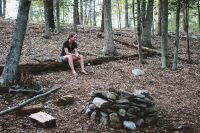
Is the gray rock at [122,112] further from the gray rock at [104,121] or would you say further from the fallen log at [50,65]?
the fallen log at [50,65]

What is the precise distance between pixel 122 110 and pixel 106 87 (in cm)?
286

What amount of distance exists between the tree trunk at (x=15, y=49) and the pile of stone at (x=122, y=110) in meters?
2.60

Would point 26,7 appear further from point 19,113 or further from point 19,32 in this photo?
point 19,113

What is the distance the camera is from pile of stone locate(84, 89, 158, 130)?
6.94 meters

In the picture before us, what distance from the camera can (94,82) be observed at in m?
10.2

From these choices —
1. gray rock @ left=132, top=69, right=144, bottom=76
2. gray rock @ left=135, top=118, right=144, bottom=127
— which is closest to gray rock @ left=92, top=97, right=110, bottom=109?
gray rock @ left=135, top=118, right=144, bottom=127

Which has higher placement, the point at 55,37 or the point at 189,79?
the point at 55,37

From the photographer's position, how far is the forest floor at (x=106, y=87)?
22.7ft

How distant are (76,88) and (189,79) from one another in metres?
4.75

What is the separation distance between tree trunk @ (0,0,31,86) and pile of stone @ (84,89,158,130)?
8.52 feet

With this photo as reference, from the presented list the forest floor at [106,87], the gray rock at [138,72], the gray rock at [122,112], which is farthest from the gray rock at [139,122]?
the gray rock at [138,72]

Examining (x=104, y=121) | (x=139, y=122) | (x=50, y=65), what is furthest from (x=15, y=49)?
(x=139, y=122)

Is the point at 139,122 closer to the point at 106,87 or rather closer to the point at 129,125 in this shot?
the point at 129,125

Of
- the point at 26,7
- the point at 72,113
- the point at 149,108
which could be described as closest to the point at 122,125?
the point at 149,108
